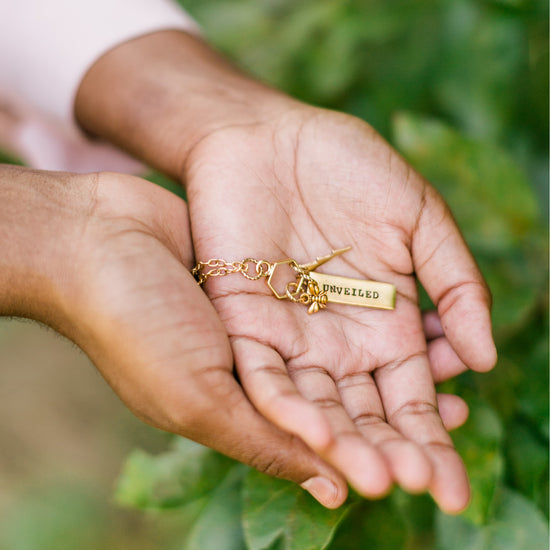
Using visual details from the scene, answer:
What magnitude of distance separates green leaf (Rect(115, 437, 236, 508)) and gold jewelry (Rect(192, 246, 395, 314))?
37 cm

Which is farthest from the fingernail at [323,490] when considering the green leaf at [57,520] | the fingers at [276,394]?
the green leaf at [57,520]

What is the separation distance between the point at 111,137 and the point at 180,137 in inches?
12.8

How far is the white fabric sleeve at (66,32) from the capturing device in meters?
1.62

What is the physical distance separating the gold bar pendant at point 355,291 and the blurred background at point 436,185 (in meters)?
0.22

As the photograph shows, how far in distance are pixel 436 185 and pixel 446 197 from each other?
0.04m

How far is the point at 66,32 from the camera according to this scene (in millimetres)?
1623

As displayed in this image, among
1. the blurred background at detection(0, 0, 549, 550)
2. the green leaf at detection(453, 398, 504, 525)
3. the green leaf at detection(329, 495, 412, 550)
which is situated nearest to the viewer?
the green leaf at detection(453, 398, 504, 525)

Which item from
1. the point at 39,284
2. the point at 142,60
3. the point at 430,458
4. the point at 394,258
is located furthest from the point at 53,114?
the point at 430,458

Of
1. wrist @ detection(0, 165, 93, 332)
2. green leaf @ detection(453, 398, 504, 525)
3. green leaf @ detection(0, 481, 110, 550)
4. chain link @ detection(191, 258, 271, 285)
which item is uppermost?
wrist @ detection(0, 165, 93, 332)

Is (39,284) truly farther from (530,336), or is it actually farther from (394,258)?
(530,336)

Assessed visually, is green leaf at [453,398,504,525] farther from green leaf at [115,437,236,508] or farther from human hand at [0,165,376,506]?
green leaf at [115,437,236,508]

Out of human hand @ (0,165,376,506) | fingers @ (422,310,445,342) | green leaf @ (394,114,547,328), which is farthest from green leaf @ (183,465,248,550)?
green leaf @ (394,114,547,328)

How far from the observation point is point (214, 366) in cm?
92

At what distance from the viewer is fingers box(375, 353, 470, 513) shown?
0.84 metres
